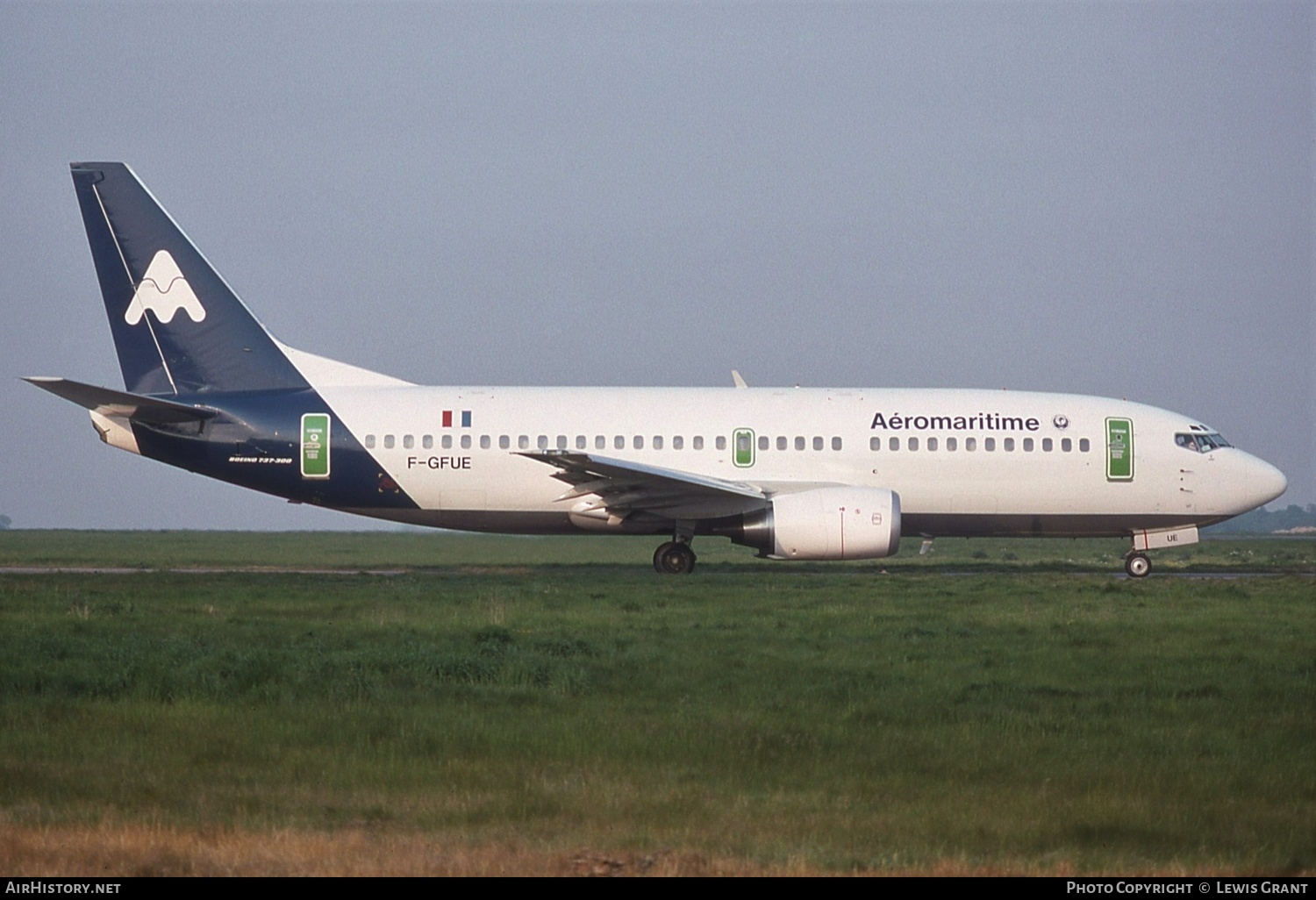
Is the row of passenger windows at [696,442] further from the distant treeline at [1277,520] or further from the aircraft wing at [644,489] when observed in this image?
the distant treeline at [1277,520]

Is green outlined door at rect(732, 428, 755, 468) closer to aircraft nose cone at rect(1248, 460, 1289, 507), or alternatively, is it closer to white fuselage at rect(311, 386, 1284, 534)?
white fuselage at rect(311, 386, 1284, 534)

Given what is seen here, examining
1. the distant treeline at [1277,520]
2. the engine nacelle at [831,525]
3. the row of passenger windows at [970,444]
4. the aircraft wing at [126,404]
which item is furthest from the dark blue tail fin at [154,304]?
the distant treeline at [1277,520]

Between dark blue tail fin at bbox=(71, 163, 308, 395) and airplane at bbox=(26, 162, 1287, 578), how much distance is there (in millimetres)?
32

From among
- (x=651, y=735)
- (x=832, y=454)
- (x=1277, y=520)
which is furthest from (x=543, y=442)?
(x=1277, y=520)

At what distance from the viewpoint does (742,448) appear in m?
25.2

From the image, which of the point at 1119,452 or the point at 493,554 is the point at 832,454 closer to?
the point at 1119,452

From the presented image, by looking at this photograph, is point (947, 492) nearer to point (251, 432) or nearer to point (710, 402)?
point (710, 402)

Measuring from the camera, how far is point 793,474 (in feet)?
82.7

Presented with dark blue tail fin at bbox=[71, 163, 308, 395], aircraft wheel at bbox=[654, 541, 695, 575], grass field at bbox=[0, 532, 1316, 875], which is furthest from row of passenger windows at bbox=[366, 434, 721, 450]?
grass field at bbox=[0, 532, 1316, 875]

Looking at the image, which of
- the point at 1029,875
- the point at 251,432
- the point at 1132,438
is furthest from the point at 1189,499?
the point at 1029,875
